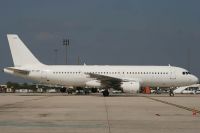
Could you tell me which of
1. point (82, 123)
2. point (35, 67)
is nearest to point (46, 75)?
point (35, 67)

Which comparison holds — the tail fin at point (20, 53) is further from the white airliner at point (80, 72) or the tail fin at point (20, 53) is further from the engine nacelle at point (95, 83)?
the engine nacelle at point (95, 83)

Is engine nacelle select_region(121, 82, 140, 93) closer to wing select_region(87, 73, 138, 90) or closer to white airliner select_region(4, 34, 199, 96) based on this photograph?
wing select_region(87, 73, 138, 90)

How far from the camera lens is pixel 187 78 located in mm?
44594

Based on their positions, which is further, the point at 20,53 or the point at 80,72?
the point at 20,53

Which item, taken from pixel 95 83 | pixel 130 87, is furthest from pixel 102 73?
pixel 130 87

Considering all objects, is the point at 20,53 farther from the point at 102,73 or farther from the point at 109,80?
the point at 109,80

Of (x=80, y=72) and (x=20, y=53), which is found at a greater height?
(x=20, y=53)

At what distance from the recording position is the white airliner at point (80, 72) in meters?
43.2

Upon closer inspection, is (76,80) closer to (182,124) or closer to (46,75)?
(46,75)

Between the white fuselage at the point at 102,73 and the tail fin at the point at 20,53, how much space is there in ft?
2.55

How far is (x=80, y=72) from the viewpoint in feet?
142

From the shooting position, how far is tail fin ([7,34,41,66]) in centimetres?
4366

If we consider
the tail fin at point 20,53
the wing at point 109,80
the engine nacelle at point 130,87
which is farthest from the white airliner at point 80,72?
the engine nacelle at point 130,87

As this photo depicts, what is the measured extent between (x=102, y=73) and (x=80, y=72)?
236 centimetres
